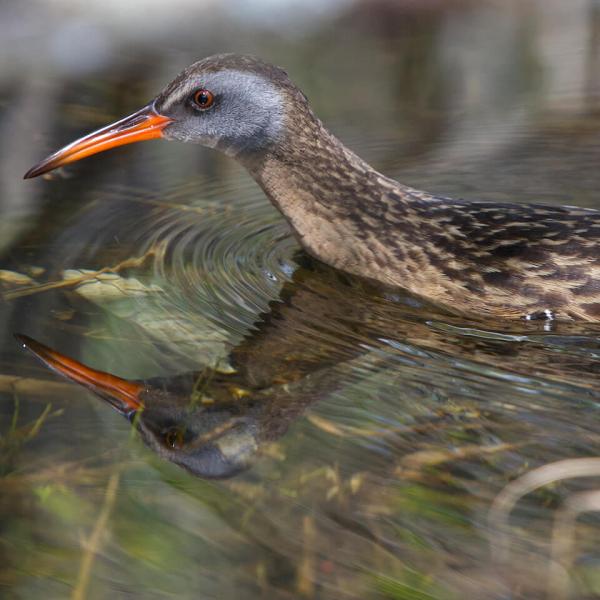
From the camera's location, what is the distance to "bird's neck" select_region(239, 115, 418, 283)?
479 cm

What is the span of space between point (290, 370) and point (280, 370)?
34 mm

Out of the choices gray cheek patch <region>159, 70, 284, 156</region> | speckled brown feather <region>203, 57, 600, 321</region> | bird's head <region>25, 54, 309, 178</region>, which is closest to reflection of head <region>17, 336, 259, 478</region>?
speckled brown feather <region>203, 57, 600, 321</region>

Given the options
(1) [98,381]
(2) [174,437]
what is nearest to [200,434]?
(2) [174,437]

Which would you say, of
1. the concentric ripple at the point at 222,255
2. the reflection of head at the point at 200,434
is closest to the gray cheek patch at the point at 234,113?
the concentric ripple at the point at 222,255

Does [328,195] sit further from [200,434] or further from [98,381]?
[200,434]

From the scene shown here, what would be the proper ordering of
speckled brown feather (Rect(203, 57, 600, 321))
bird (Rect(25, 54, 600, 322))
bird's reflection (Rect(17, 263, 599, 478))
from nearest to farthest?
bird's reflection (Rect(17, 263, 599, 478)) → speckled brown feather (Rect(203, 57, 600, 321)) → bird (Rect(25, 54, 600, 322))

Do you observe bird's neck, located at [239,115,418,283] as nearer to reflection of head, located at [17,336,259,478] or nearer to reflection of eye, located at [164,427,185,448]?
reflection of head, located at [17,336,259,478]

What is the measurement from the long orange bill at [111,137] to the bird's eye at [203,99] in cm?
14

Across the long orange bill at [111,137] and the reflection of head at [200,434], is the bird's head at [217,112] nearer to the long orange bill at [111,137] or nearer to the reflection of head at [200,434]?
the long orange bill at [111,137]

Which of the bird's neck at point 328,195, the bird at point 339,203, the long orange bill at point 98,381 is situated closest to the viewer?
the long orange bill at point 98,381

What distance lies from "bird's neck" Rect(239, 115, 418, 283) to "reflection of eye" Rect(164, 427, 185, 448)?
1.52 metres

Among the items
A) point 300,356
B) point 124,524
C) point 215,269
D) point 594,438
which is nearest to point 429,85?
point 215,269

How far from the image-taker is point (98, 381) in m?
3.75

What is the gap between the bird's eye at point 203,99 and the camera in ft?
15.9
